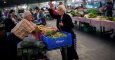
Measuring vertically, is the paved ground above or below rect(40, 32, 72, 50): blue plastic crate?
below

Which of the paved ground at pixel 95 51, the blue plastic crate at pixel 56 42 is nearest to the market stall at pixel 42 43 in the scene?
Result: the blue plastic crate at pixel 56 42

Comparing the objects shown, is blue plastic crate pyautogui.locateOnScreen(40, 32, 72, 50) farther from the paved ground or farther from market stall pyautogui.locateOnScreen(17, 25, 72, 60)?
the paved ground

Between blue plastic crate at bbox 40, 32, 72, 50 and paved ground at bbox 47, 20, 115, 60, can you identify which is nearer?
blue plastic crate at bbox 40, 32, 72, 50

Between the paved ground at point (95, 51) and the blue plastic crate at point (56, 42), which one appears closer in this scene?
the blue plastic crate at point (56, 42)

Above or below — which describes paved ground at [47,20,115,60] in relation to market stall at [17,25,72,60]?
below

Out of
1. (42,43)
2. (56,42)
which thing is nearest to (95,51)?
(56,42)

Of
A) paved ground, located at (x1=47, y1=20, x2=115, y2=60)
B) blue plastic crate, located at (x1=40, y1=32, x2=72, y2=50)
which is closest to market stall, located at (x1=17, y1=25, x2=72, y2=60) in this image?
blue plastic crate, located at (x1=40, y1=32, x2=72, y2=50)

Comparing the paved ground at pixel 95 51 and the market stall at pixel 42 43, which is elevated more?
the market stall at pixel 42 43

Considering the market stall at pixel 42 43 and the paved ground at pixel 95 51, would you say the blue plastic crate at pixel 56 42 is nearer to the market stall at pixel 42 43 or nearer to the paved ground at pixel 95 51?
the market stall at pixel 42 43

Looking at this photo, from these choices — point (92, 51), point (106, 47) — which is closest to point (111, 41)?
point (106, 47)

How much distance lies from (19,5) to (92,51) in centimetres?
3374

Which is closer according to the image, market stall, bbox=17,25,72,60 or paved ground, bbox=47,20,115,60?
market stall, bbox=17,25,72,60

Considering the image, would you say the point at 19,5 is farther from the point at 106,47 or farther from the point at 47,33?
the point at 47,33

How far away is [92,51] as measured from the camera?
766 centimetres
